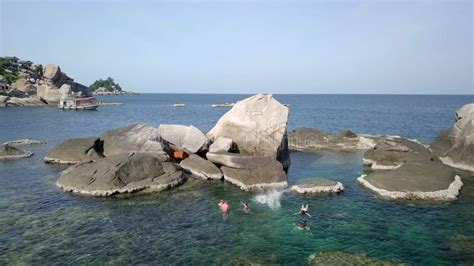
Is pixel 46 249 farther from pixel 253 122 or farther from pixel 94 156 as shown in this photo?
pixel 253 122

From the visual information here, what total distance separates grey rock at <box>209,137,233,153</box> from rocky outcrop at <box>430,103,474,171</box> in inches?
971

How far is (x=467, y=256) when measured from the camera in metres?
19.4

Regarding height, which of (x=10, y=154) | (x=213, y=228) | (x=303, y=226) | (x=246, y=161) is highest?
(x=246, y=161)

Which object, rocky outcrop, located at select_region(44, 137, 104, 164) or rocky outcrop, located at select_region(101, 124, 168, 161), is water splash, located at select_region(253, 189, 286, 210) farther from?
rocky outcrop, located at select_region(44, 137, 104, 164)

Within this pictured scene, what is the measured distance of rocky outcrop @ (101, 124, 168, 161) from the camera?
3606 centimetres

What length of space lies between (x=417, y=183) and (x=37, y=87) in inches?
6031

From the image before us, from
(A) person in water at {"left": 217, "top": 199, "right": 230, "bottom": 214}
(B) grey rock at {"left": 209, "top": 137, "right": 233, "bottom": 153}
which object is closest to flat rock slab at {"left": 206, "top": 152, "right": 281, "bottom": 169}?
(B) grey rock at {"left": 209, "top": 137, "right": 233, "bottom": 153}

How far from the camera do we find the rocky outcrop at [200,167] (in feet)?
112

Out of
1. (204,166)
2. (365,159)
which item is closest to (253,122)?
(204,166)

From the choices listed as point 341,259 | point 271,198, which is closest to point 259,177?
point 271,198

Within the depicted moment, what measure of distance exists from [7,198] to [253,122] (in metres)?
22.4

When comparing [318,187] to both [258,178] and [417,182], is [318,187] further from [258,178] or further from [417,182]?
[417,182]

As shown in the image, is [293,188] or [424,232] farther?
[293,188]

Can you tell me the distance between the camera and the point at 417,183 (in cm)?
3028
